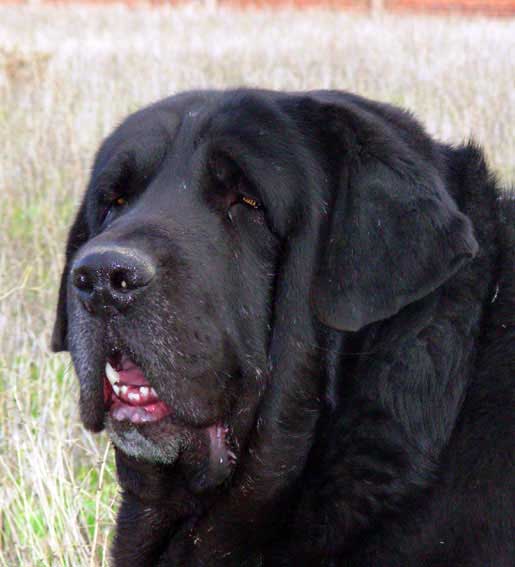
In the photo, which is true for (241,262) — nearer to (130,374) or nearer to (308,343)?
(308,343)

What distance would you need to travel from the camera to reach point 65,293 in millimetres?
3072

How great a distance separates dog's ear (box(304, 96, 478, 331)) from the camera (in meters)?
2.40

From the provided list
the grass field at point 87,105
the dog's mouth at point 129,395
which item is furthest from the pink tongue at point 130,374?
the grass field at point 87,105

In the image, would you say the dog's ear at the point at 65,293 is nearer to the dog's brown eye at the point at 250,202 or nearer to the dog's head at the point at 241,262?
the dog's head at the point at 241,262

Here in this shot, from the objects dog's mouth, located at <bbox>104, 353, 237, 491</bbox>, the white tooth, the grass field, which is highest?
the white tooth

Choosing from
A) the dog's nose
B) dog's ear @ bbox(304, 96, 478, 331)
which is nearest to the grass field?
dog's ear @ bbox(304, 96, 478, 331)

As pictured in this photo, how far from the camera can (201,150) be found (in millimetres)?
2689

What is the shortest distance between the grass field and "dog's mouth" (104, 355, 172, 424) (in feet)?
2.71

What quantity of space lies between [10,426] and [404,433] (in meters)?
2.21

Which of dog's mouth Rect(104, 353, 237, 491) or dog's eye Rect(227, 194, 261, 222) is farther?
dog's eye Rect(227, 194, 261, 222)

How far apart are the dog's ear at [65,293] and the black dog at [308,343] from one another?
44 centimetres

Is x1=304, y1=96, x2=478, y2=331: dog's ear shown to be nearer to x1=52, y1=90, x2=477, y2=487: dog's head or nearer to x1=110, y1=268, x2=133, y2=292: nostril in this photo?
x1=52, y1=90, x2=477, y2=487: dog's head

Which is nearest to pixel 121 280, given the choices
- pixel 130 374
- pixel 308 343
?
pixel 130 374

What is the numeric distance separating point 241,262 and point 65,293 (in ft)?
2.61
